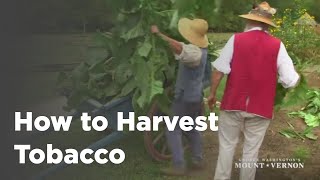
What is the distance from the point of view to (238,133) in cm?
415

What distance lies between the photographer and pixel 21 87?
4184 mm

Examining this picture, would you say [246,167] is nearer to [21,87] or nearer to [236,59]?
[236,59]

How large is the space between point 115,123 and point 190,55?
0.84 m

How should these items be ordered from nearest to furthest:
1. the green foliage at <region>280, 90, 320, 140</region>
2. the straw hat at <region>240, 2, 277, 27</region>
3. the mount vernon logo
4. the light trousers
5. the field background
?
the straw hat at <region>240, 2, 277, 27</region>, the light trousers, the field background, the mount vernon logo, the green foliage at <region>280, 90, 320, 140</region>

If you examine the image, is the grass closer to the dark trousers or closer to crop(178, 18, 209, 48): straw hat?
the dark trousers

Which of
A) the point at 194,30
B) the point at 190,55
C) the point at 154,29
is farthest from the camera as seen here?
the point at 190,55

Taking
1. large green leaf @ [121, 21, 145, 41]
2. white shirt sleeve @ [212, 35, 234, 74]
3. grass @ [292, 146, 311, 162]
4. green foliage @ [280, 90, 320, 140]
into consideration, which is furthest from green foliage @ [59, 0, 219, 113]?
green foliage @ [280, 90, 320, 140]

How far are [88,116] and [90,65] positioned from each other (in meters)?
0.43

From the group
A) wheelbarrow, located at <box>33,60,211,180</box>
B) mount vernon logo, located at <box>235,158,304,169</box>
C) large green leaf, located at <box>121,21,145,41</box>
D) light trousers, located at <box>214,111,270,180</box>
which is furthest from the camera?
mount vernon logo, located at <box>235,158,304,169</box>

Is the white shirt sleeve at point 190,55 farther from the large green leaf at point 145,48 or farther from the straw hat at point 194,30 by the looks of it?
the large green leaf at point 145,48

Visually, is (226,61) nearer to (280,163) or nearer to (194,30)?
(194,30)

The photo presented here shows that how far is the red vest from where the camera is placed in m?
3.85

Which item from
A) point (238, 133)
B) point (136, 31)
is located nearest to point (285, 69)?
A: point (238, 133)

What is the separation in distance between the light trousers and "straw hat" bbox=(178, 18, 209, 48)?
0.62 metres
